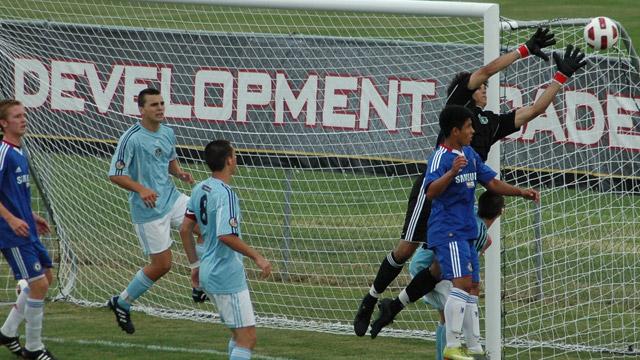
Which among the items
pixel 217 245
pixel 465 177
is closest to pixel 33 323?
pixel 217 245

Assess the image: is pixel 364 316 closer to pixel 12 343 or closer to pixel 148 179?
pixel 148 179

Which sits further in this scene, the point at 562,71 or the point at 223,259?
the point at 562,71

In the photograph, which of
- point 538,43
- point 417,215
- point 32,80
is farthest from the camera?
point 32,80

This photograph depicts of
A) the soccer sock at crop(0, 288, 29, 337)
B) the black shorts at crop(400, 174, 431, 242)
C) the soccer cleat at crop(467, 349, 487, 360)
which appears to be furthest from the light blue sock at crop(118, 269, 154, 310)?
the soccer cleat at crop(467, 349, 487, 360)

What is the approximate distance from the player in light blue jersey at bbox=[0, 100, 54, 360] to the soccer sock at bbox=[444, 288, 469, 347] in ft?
9.73

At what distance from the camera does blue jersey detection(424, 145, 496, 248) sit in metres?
9.55

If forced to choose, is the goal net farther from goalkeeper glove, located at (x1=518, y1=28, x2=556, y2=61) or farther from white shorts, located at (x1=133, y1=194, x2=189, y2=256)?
white shorts, located at (x1=133, y1=194, x2=189, y2=256)

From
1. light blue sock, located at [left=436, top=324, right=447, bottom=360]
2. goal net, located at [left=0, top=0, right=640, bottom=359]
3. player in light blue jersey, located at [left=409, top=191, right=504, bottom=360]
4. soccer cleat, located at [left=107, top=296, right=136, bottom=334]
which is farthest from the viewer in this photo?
goal net, located at [left=0, top=0, right=640, bottom=359]

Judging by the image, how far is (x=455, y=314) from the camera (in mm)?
9562

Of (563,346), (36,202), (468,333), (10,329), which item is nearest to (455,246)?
(468,333)

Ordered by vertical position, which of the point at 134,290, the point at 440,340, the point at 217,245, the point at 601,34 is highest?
the point at 601,34

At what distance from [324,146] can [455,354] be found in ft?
10.3

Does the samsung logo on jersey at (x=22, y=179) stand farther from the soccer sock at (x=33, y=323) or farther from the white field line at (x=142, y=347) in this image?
the white field line at (x=142, y=347)

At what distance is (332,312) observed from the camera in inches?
491
